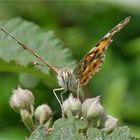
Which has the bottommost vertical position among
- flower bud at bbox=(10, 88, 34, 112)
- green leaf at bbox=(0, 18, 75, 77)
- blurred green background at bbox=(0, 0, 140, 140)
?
flower bud at bbox=(10, 88, 34, 112)

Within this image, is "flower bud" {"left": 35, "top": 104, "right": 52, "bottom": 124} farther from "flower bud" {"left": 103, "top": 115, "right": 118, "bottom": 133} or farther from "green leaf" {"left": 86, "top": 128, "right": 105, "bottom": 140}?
"green leaf" {"left": 86, "top": 128, "right": 105, "bottom": 140}

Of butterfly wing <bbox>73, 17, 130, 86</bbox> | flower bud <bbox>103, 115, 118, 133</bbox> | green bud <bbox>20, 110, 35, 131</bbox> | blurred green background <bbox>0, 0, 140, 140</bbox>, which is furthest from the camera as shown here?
blurred green background <bbox>0, 0, 140, 140</bbox>

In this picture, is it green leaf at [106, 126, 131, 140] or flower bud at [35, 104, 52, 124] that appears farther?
flower bud at [35, 104, 52, 124]

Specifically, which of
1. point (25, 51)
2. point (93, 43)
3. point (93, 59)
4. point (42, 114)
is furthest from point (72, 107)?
point (93, 43)

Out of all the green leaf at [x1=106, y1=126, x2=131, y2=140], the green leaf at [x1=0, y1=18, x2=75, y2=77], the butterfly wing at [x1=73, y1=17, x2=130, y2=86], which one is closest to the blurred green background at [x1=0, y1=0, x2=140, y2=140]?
the green leaf at [x1=0, y1=18, x2=75, y2=77]

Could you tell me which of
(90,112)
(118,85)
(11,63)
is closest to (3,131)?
(118,85)

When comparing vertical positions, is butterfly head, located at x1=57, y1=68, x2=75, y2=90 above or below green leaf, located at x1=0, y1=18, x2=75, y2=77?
below

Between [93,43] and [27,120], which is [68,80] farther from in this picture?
[93,43]
